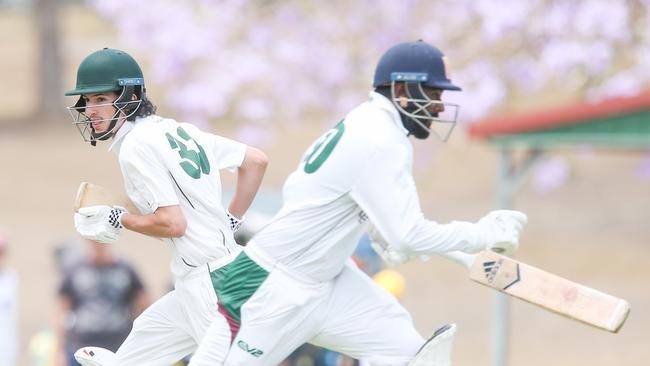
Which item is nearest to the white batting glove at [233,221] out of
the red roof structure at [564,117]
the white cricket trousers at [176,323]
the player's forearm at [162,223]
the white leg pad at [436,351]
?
the white cricket trousers at [176,323]

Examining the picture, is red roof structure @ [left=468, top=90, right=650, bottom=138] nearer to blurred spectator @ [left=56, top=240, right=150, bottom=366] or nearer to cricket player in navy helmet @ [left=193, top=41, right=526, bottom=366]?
blurred spectator @ [left=56, top=240, right=150, bottom=366]

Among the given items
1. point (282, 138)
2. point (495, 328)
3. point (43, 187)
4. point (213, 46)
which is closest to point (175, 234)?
point (495, 328)

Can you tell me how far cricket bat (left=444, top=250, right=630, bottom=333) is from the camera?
19.4ft

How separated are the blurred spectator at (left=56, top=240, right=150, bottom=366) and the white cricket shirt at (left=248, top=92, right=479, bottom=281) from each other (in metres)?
4.52

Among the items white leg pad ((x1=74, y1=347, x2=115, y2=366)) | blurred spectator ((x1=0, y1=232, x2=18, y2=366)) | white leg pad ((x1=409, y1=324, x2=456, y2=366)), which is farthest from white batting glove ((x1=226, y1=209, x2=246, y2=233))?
blurred spectator ((x1=0, y1=232, x2=18, y2=366))

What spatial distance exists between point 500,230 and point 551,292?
0.33m

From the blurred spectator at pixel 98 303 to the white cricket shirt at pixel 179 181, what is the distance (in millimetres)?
4255

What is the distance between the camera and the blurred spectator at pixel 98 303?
1052 cm

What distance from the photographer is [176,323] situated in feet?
21.0

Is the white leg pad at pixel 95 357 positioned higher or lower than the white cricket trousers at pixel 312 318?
lower

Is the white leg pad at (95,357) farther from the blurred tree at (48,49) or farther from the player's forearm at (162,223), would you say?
the blurred tree at (48,49)

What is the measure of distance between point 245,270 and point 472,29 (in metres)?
12.4

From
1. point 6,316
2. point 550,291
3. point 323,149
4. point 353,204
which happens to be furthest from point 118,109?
point 6,316

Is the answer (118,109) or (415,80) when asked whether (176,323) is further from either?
(415,80)
